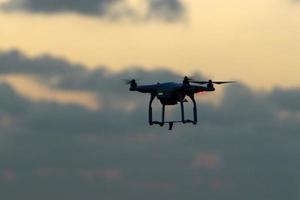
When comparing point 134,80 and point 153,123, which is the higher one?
point 134,80

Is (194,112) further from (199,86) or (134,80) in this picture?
(134,80)

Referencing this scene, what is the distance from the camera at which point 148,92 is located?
125125 millimetres

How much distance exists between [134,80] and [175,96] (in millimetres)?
13389

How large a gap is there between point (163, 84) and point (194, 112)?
7037mm

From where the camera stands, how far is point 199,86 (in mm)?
124625

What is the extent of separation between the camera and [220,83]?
397ft

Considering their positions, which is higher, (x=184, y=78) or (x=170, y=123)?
(x=184, y=78)

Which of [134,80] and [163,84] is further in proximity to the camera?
[134,80]

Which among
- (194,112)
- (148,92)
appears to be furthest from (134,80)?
(194,112)

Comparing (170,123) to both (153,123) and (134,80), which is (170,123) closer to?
(153,123)

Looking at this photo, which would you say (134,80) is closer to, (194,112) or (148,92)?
(148,92)

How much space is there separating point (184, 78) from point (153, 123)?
9018 millimetres

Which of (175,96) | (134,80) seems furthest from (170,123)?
(134,80)

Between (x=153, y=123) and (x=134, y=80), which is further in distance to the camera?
(x=134, y=80)
